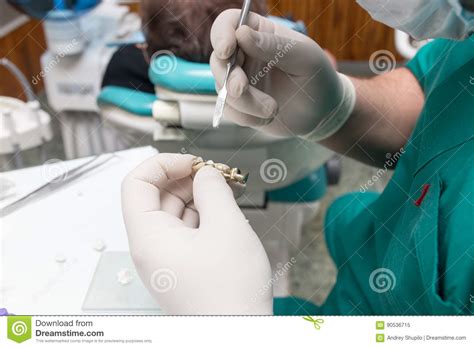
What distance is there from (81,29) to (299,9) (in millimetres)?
895

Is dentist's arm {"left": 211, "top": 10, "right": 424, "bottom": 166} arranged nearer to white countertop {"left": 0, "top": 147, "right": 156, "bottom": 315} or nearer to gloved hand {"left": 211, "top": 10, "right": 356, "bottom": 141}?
gloved hand {"left": 211, "top": 10, "right": 356, "bottom": 141}

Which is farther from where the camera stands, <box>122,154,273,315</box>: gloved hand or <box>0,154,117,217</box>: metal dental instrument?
<box>0,154,117,217</box>: metal dental instrument

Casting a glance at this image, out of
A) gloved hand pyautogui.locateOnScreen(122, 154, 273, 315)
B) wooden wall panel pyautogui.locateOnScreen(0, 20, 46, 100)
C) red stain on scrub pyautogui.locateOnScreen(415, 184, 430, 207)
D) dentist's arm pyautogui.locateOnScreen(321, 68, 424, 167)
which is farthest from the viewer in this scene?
wooden wall panel pyautogui.locateOnScreen(0, 20, 46, 100)

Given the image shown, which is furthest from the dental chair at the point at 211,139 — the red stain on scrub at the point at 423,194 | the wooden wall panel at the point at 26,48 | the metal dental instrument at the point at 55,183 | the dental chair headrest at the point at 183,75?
Result: the wooden wall panel at the point at 26,48

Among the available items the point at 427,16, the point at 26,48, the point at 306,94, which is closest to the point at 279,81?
the point at 306,94

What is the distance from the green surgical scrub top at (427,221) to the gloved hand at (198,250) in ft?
0.63

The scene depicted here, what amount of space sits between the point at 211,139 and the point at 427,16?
1.26ft

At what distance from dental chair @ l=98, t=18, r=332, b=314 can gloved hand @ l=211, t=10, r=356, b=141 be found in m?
0.09

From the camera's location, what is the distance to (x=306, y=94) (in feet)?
2.09

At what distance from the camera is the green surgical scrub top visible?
1.59 ft

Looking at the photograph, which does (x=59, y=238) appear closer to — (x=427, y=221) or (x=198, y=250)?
(x=198, y=250)

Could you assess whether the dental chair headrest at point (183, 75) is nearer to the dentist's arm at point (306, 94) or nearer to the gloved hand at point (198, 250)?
the dentist's arm at point (306, 94)

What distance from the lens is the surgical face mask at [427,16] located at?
493 mm
